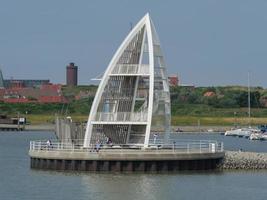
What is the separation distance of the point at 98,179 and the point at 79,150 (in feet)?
13.3

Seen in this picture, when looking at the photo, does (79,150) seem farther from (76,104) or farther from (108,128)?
(76,104)

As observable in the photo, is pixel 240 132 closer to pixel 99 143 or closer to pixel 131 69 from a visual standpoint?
pixel 131 69

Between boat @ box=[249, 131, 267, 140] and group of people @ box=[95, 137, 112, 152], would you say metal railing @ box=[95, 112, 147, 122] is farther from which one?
boat @ box=[249, 131, 267, 140]

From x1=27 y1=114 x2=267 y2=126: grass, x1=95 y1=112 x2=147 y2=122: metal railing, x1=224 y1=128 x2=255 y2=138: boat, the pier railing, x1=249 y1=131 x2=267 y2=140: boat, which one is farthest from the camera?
x1=27 y1=114 x2=267 y2=126: grass

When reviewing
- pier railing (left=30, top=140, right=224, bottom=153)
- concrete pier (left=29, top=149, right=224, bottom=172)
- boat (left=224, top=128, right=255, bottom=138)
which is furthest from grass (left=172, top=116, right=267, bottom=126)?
concrete pier (left=29, top=149, right=224, bottom=172)

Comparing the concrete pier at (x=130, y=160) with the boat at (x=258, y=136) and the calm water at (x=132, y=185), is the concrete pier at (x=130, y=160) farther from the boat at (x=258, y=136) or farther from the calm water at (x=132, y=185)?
the boat at (x=258, y=136)

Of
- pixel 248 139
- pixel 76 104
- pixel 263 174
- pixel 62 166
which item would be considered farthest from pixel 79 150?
pixel 76 104

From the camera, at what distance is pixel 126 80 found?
253 ft

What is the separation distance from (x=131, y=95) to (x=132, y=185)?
11.2m

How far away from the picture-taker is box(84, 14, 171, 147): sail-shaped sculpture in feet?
249

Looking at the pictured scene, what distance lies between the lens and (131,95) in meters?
77.5

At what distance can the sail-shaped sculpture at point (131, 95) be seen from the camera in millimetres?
75806

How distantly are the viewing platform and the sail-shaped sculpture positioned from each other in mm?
1151

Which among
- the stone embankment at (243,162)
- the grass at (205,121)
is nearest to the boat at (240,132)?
the grass at (205,121)
